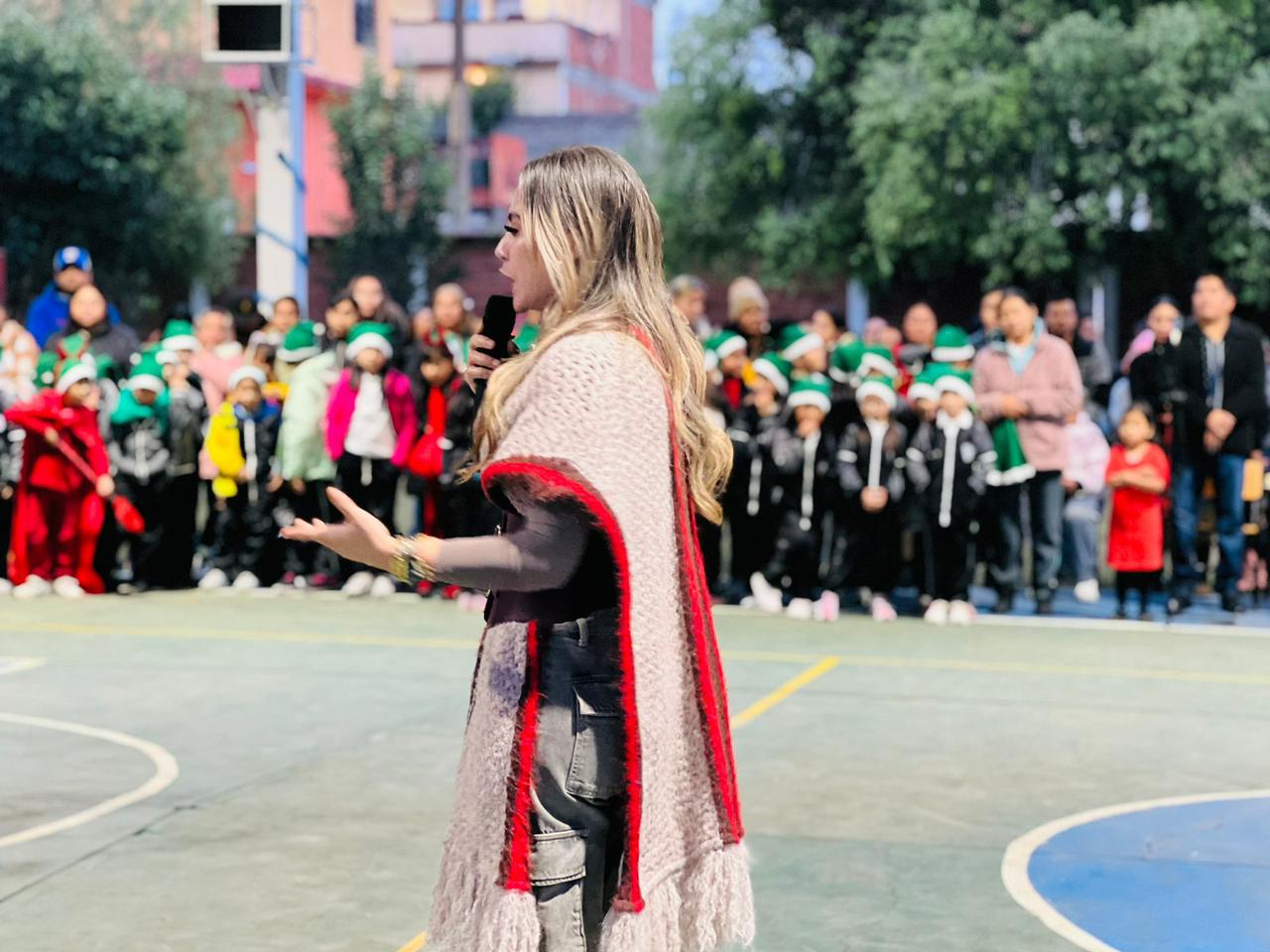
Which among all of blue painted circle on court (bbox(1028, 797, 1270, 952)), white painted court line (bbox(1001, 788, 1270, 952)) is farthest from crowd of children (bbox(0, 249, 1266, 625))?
blue painted circle on court (bbox(1028, 797, 1270, 952))

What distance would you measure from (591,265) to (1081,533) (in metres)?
10.2

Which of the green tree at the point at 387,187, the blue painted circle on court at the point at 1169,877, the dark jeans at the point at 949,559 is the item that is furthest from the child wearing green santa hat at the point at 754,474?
the green tree at the point at 387,187

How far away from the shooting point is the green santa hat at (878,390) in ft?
40.0

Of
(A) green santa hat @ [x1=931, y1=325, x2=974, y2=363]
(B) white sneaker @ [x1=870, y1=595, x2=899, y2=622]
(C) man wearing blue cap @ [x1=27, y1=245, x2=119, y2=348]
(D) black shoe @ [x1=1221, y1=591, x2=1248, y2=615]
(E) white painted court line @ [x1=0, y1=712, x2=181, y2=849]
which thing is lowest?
(E) white painted court line @ [x1=0, y1=712, x2=181, y2=849]

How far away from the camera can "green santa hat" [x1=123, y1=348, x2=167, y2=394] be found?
13.3m

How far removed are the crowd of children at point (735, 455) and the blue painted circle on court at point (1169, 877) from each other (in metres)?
5.11

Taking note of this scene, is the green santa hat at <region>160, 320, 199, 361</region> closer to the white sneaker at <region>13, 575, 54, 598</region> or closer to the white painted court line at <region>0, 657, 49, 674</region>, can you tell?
the white sneaker at <region>13, 575, 54, 598</region>

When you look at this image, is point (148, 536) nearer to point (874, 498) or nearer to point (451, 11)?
point (874, 498)

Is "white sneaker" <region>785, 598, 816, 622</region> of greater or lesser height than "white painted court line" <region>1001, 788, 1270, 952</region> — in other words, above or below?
above

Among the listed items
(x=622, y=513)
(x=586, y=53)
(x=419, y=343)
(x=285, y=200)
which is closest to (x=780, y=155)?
(x=285, y=200)

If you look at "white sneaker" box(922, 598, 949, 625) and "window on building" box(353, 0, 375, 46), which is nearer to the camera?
"white sneaker" box(922, 598, 949, 625)

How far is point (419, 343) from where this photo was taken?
13.4 meters

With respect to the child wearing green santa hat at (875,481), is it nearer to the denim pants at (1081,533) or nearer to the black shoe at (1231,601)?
the denim pants at (1081,533)

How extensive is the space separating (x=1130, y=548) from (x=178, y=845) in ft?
23.6
